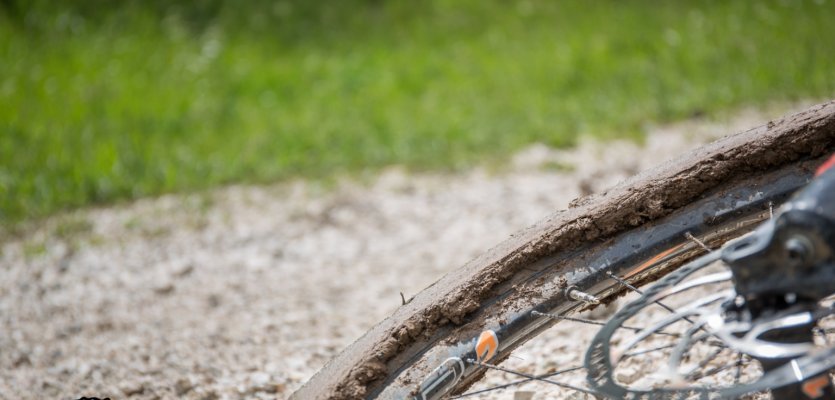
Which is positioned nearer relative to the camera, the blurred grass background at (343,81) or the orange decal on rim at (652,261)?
the orange decal on rim at (652,261)

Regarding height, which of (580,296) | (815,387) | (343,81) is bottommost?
(815,387)

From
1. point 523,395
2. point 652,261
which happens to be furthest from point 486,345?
point 523,395

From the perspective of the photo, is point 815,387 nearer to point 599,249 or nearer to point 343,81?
point 599,249

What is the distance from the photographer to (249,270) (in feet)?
13.8

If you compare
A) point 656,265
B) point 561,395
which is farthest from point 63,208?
point 656,265

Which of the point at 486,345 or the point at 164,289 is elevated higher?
the point at 164,289

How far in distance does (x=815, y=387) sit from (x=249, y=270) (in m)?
3.32

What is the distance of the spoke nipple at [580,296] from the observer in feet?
5.03

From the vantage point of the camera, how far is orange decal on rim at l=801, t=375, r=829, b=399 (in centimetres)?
128

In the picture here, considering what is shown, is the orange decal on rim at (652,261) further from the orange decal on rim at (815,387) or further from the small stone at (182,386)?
the small stone at (182,386)

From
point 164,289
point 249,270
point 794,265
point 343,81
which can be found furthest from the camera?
point 343,81

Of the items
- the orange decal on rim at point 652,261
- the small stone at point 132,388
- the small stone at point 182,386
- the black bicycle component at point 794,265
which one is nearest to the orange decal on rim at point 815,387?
the black bicycle component at point 794,265

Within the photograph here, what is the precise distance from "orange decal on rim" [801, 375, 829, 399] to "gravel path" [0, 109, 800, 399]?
48.0 inches

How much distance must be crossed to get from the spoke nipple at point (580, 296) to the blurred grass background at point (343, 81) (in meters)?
4.00
